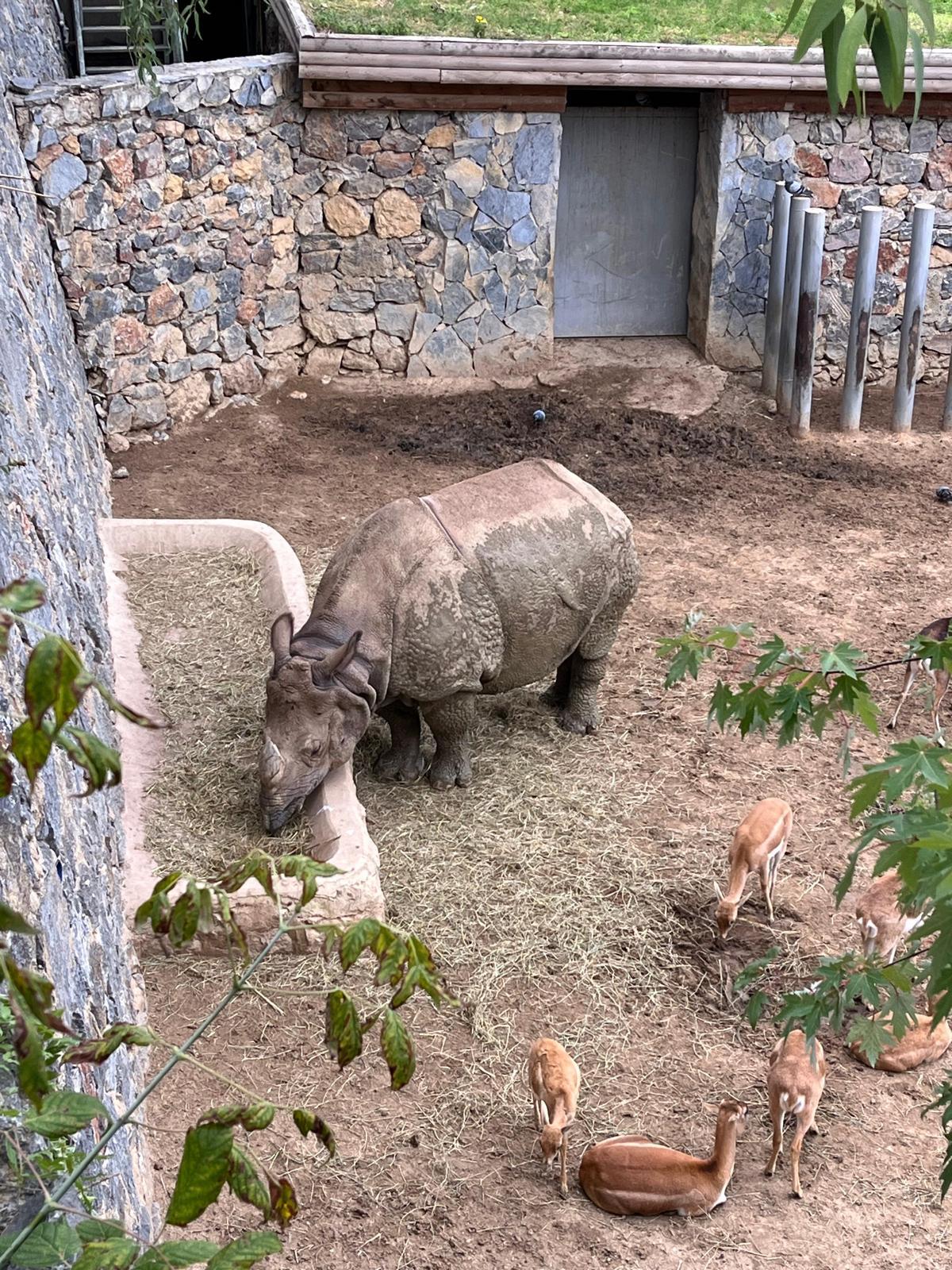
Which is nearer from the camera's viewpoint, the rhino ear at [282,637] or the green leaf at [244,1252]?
the green leaf at [244,1252]

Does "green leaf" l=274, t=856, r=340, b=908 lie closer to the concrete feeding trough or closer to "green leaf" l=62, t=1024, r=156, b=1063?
"green leaf" l=62, t=1024, r=156, b=1063

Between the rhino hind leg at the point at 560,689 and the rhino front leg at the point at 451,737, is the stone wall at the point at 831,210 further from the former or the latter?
the rhino front leg at the point at 451,737

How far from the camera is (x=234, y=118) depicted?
10922mm

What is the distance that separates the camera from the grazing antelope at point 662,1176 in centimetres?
434

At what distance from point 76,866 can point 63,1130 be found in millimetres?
2362

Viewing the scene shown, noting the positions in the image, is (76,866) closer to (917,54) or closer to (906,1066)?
(906,1066)

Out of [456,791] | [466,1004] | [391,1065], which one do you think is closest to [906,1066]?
[466,1004]

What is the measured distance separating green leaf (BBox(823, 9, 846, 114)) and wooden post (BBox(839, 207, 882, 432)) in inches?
389

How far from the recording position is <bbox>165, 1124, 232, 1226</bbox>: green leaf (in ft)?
5.95

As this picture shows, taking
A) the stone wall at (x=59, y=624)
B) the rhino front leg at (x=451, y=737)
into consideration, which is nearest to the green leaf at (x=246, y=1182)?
the stone wall at (x=59, y=624)

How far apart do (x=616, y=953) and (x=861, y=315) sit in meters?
7.34

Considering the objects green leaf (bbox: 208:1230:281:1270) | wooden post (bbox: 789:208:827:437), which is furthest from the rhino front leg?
wooden post (bbox: 789:208:827:437)

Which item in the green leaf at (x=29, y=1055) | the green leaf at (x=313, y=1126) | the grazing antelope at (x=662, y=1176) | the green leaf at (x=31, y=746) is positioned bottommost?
the grazing antelope at (x=662, y=1176)

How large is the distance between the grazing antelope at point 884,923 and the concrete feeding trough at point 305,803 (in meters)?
1.89
